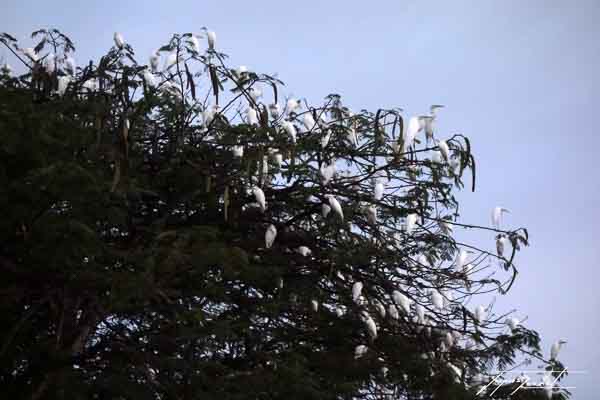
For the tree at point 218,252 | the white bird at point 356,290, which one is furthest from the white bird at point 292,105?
the white bird at point 356,290

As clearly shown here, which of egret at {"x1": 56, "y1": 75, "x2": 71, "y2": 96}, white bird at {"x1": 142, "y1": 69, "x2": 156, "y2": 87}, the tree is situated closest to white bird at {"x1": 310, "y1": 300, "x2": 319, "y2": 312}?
the tree

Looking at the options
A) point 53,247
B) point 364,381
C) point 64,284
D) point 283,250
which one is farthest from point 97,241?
point 364,381

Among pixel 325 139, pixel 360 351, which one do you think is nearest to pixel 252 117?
pixel 325 139

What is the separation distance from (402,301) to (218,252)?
1.35m

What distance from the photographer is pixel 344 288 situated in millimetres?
4629

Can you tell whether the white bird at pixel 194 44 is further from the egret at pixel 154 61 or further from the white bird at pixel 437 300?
the white bird at pixel 437 300

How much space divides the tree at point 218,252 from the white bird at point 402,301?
0.7 inches

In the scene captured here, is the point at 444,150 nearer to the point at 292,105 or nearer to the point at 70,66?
the point at 292,105

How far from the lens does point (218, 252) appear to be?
3.48 m

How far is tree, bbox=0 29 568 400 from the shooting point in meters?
3.69

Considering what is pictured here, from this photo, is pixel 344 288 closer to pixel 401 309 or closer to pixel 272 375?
pixel 401 309

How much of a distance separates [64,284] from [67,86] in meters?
1.46

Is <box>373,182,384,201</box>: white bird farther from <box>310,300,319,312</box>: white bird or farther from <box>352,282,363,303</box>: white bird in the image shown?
<box>310,300,319,312</box>: white bird

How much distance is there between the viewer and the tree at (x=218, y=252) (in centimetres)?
369
